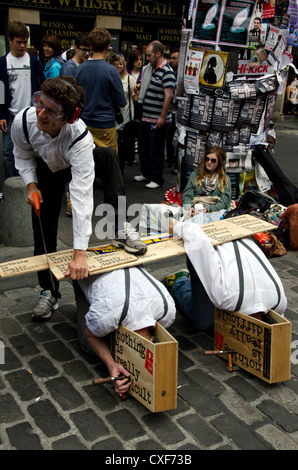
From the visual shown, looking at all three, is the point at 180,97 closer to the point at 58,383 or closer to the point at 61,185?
the point at 61,185

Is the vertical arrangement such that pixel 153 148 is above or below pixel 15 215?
above

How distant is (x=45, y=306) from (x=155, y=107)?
3.89m

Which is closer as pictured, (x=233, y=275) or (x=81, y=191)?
(x=81, y=191)

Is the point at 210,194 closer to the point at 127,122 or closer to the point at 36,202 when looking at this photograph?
the point at 36,202

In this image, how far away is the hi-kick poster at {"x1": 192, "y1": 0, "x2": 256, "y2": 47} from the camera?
227 inches

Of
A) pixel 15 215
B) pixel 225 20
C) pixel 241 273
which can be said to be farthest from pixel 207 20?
pixel 241 273

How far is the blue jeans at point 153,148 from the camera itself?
7113 mm

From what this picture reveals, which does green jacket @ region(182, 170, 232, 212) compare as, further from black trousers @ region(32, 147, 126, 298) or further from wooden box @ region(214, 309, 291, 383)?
wooden box @ region(214, 309, 291, 383)

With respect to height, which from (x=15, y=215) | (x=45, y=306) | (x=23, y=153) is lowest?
(x=45, y=306)

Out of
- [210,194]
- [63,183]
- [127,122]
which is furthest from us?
[127,122]

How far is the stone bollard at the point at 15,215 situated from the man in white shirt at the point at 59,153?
1.55m

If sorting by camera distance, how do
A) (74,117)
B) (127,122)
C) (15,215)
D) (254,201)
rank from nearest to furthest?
(74,117)
(15,215)
(254,201)
(127,122)

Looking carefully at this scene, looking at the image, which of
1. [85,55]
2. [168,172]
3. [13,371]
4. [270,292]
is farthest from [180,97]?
[13,371]

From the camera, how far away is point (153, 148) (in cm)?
713
